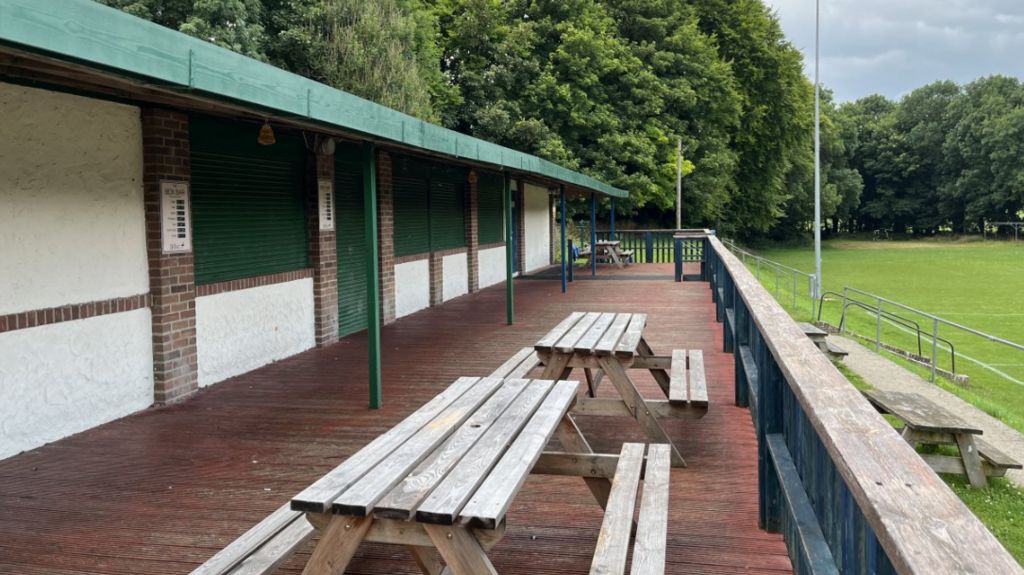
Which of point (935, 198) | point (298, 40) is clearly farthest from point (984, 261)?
point (298, 40)

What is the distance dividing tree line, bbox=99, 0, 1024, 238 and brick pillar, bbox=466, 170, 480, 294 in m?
8.88

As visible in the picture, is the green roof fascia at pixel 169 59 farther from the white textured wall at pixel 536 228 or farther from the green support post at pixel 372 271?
the white textured wall at pixel 536 228

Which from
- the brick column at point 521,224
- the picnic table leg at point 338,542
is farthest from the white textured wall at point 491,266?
the picnic table leg at point 338,542

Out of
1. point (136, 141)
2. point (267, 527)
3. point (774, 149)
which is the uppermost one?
point (774, 149)

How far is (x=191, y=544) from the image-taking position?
339 centimetres

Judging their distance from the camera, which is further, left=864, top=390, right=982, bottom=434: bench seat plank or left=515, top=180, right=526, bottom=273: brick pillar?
left=515, top=180, right=526, bottom=273: brick pillar

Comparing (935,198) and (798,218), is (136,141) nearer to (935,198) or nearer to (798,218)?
(798,218)

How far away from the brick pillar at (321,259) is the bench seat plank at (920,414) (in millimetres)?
5301

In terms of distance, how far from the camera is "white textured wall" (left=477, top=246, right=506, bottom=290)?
15.1 meters

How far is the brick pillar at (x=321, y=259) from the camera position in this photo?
8.16 meters

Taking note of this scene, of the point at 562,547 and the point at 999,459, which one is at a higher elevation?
the point at 562,547

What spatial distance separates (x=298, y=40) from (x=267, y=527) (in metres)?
21.9

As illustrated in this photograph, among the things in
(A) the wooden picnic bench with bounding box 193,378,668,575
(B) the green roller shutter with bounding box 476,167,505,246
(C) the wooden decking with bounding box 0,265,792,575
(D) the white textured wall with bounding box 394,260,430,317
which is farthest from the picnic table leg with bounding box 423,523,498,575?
(B) the green roller shutter with bounding box 476,167,505,246

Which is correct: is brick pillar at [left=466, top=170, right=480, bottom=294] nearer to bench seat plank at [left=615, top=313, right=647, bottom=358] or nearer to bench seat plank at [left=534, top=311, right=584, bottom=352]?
bench seat plank at [left=534, top=311, right=584, bottom=352]
